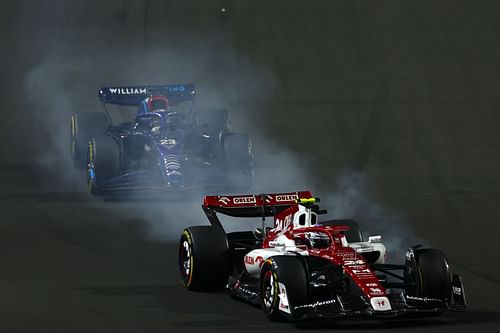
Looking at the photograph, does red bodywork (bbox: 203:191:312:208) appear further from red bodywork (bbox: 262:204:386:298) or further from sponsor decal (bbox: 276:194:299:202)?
red bodywork (bbox: 262:204:386:298)

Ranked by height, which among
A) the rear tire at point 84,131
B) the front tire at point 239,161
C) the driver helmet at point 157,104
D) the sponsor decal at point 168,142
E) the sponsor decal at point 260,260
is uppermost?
the driver helmet at point 157,104

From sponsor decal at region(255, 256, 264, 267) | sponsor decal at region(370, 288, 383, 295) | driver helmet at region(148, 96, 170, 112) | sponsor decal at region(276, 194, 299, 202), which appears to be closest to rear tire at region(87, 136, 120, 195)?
driver helmet at region(148, 96, 170, 112)

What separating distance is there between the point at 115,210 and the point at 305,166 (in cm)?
563

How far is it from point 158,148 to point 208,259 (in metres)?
8.74

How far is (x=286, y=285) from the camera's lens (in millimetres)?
A: 12055

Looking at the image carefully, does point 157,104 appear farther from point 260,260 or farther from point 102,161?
point 260,260

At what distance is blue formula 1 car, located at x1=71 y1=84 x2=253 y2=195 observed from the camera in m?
22.1

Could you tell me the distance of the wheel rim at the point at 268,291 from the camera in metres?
12.3

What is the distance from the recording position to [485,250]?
17.2 m

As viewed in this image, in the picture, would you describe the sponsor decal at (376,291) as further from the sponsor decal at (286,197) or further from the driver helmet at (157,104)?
the driver helmet at (157,104)

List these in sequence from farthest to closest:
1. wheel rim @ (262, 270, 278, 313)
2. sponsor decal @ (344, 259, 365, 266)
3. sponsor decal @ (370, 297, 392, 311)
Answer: sponsor decal @ (344, 259, 365, 266)
wheel rim @ (262, 270, 278, 313)
sponsor decal @ (370, 297, 392, 311)

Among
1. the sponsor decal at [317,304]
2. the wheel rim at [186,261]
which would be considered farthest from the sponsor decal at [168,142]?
the sponsor decal at [317,304]

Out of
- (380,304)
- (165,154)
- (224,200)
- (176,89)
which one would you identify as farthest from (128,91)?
(380,304)

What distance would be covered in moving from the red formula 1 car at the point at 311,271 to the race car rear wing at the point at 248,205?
25cm
